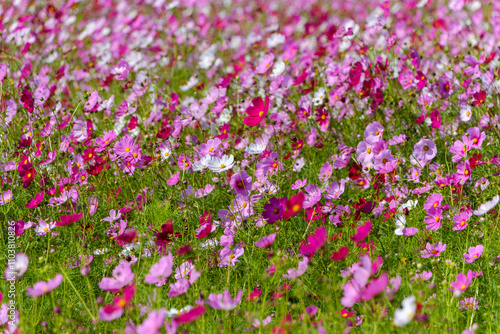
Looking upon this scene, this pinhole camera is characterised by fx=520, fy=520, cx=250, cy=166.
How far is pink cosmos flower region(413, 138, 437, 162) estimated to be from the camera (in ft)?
6.65

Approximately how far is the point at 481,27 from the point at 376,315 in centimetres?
353

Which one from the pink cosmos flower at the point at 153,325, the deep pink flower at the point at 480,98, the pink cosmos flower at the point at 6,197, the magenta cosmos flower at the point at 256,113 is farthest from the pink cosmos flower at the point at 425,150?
the pink cosmos flower at the point at 6,197

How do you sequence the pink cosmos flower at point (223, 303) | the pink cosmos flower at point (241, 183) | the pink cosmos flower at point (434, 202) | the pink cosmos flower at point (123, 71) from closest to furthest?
the pink cosmos flower at point (223, 303)
the pink cosmos flower at point (434, 202)
the pink cosmos flower at point (241, 183)
the pink cosmos flower at point (123, 71)

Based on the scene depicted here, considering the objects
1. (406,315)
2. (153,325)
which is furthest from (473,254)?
(153,325)

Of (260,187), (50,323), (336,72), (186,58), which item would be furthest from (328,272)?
(186,58)

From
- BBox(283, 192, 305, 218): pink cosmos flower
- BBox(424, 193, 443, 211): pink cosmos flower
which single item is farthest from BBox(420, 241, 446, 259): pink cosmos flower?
BBox(283, 192, 305, 218): pink cosmos flower

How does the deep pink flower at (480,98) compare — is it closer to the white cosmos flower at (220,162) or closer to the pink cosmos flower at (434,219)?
the pink cosmos flower at (434,219)

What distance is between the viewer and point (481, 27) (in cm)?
423

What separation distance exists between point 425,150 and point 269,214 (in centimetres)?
71

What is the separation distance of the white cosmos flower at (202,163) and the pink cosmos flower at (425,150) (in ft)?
2.69

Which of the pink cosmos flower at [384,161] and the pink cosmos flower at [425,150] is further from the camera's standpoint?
the pink cosmos flower at [425,150]

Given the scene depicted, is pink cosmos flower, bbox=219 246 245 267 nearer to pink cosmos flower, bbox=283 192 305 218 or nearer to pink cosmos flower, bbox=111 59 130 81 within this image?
pink cosmos flower, bbox=283 192 305 218

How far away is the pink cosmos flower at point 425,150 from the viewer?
2.03 meters

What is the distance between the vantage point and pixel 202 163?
2146 mm
